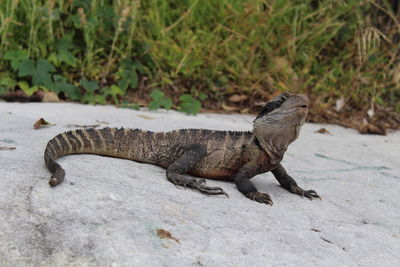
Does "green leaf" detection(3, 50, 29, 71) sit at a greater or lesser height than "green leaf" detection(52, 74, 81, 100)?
greater

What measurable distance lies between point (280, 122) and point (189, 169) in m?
0.71

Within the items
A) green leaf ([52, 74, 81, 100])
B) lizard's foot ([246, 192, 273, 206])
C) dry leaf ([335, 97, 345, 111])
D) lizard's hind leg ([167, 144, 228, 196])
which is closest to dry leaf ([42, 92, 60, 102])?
green leaf ([52, 74, 81, 100])

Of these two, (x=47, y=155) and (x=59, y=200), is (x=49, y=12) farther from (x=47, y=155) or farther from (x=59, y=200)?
(x=59, y=200)

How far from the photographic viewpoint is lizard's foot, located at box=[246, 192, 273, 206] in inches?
118

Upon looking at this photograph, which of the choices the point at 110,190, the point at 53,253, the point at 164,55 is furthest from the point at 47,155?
the point at 164,55

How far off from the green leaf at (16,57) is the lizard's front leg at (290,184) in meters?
3.82

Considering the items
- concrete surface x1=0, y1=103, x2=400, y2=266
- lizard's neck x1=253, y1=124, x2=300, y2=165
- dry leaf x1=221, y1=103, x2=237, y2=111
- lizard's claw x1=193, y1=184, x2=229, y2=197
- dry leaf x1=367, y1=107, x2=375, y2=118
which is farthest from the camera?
dry leaf x1=367, y1=107, x2=375, y2=118

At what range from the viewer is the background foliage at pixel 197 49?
19.8 feet

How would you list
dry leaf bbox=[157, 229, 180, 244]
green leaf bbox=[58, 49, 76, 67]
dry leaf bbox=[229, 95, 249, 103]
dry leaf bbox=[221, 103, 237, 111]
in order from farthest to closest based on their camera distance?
dry leaf bbox=[229, 95, 249, 103]
dry leaf bbox=[221, 103, 237, 111]
green leaf bbox=[58, 49, 76, 67]
dry leaf bbox=[157, 229, 180, 244]

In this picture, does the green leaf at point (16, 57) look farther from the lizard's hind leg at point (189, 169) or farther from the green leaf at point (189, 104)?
the lizard's hind leg at point (189, 169)

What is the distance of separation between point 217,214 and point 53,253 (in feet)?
3.07

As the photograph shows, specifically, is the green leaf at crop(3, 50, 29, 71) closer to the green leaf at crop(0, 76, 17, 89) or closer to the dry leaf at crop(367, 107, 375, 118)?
the green leaf at crop(0, 76, 17, 89)

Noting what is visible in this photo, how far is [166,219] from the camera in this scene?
231 centimetres

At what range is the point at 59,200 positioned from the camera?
2.26 m
